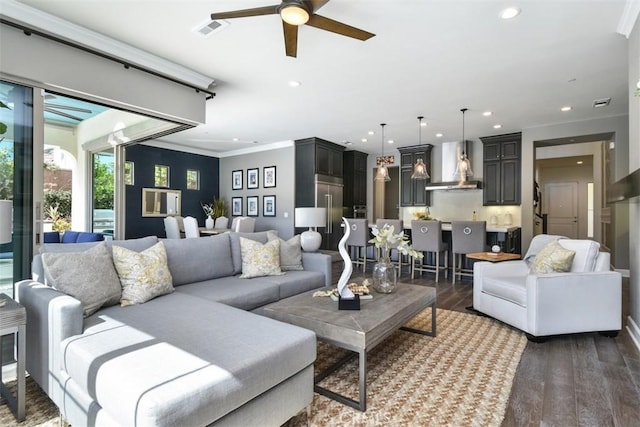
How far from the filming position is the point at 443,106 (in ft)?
16.0

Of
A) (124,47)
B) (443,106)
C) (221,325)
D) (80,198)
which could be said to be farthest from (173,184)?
(221,325)

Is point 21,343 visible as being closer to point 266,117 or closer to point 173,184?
point 266,117

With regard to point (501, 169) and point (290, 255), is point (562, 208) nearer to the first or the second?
point (501, 169)

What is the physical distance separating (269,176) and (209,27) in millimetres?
5294

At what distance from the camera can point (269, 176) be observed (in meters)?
8.06

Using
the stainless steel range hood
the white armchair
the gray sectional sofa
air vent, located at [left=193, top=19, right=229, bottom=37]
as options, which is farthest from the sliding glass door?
the stainless steel range hood

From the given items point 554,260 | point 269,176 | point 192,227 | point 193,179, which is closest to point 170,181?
point 193,179

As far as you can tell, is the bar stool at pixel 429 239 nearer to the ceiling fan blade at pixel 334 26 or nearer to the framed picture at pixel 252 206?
the ceiling fan blade at pixel 334 26

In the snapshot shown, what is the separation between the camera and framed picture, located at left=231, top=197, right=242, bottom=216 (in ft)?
28.4

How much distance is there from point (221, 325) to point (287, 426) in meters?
0.65

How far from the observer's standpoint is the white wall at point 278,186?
7.65 meters

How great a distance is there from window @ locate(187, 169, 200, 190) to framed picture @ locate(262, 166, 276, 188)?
6.03 feet

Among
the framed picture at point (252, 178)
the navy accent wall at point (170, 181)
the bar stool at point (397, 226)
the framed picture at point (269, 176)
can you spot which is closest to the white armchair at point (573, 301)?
the bar stool at point (397, 226)

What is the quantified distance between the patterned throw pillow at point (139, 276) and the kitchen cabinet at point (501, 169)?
254 inches
